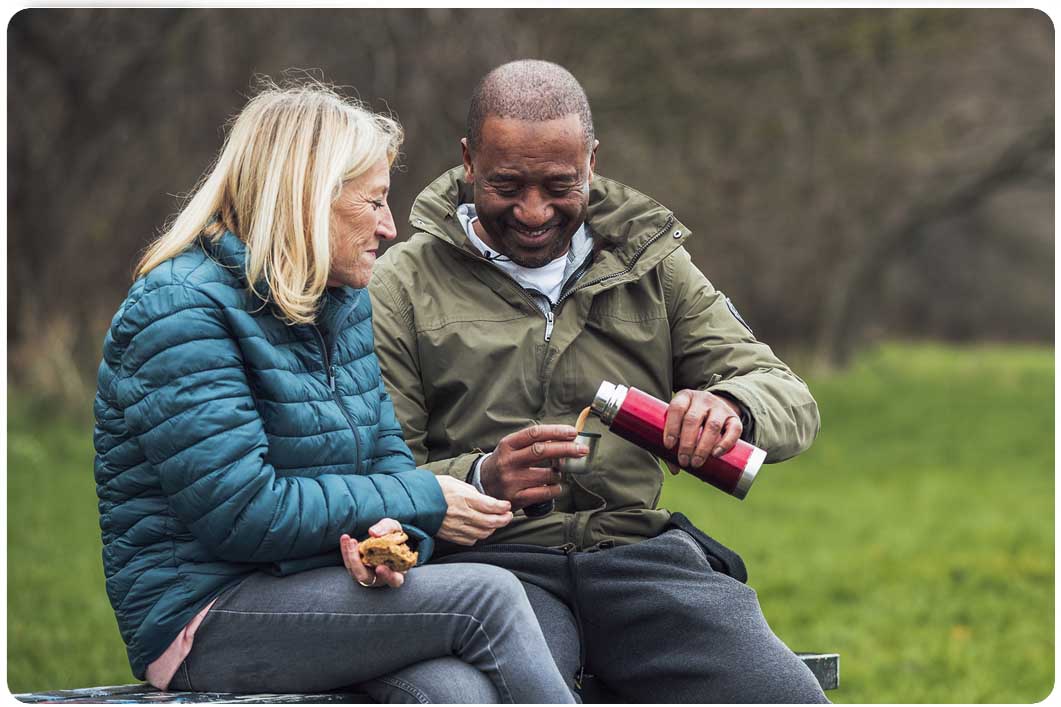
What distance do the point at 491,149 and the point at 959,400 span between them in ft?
44.9

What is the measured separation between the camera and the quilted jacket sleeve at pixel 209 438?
8.79 ft

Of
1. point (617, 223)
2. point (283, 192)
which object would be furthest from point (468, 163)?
point (283, 192)

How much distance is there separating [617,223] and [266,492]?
1122 millimetres

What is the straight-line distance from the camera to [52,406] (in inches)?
437

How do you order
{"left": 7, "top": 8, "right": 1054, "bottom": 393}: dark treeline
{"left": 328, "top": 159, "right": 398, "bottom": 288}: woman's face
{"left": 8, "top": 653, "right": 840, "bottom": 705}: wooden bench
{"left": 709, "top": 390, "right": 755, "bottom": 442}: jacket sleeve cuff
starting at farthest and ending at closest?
1. {"left": 7, "top": 8, "right": 1054, "bottom": 393}: dark treeline
2. {"left": 709, "top": 390, "right": 755, "bottom": 442}: jacket sleeve cuff
3. {"left": 328, "top": 159, "right": 398, "bottom": 288}: woman's face
4. {"left": 8, "top": 653, "right": 840, "bottom": 705}: wooden bench

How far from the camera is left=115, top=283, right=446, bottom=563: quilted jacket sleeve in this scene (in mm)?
2678

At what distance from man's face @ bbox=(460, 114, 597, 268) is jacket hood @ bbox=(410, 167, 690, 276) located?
92 mm

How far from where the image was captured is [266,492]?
271 centimetres

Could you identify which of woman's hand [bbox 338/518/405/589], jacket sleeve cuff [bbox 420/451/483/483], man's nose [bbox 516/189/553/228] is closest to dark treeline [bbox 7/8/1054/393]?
man's nose [bbox 516/189/553/228]

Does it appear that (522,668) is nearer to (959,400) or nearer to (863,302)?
(959,400)

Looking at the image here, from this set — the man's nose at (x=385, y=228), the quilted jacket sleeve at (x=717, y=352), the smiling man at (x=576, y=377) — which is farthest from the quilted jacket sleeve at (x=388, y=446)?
the quilted jacket sleeve at (x=717, y=352)

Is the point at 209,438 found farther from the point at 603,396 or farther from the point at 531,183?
the point at 531,183

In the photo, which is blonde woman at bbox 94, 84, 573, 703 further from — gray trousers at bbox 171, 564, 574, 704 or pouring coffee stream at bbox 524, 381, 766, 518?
pouring coffee stream at bbox 524, 381, 766, 518

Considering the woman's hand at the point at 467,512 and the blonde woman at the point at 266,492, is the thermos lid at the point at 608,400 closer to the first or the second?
the woman's hand at the point at 467,512
